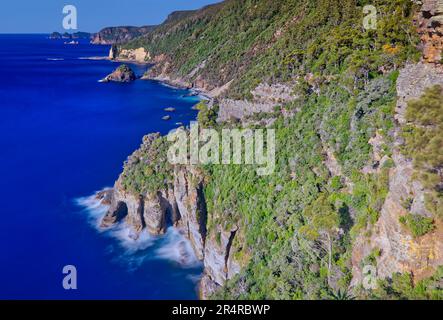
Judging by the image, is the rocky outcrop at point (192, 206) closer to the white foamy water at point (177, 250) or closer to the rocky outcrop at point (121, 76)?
the white foamy water at point (177, 250)

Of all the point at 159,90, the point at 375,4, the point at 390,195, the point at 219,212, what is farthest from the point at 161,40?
the point at 390,195

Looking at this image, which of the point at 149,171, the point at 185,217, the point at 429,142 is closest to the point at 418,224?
the point at 429,142

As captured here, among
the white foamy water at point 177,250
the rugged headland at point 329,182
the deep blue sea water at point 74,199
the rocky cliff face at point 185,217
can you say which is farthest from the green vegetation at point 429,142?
the white foamy water at point 177,250

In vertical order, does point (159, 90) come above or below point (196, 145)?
above

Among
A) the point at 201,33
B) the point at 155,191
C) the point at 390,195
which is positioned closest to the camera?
the point at 390,195

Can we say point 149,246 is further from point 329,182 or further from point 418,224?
point 418,224

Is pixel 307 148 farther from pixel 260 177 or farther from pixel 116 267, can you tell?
pixel 116 267

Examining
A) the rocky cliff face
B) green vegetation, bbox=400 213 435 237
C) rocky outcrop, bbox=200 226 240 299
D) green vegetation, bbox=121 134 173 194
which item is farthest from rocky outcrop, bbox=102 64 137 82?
green vegetation, bbox=400 213 435 237
